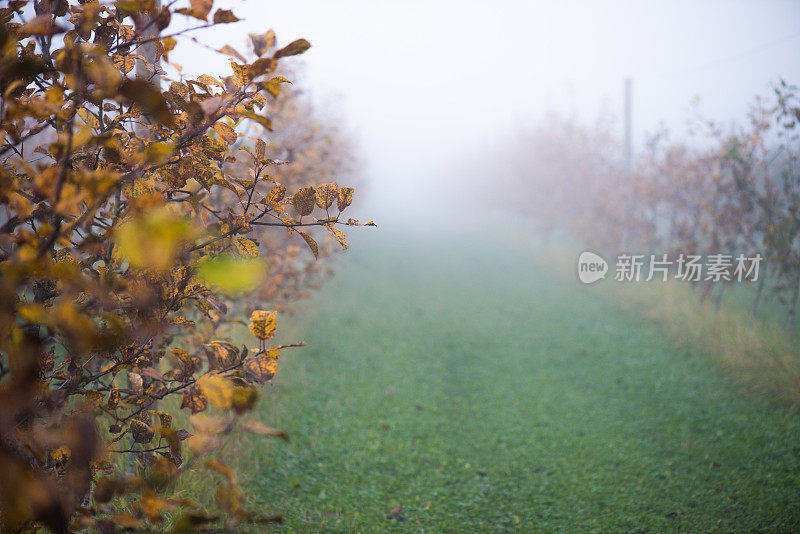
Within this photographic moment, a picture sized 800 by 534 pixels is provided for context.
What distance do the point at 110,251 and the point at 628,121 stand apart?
1437cm

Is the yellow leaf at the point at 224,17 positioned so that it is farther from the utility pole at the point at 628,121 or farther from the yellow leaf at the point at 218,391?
the utility pole at the point at 628,121

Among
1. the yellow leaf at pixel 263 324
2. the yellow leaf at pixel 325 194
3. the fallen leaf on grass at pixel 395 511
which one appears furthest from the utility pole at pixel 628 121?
the yellow leaf at pixel 263 324

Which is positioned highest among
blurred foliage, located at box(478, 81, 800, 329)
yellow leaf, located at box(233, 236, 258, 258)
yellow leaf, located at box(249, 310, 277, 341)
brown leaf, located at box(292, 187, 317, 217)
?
blurred foliage, located at box(478, 81, 800, 329)

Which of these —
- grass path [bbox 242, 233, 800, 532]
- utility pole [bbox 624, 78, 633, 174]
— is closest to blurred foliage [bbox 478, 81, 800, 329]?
utility pole [bbox 624, 78, 633, 174]

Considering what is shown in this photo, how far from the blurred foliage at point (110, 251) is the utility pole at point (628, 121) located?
12784mm

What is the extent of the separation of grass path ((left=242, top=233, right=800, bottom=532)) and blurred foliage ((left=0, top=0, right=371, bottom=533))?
6.90 feet

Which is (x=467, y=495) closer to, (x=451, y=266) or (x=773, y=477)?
(x=773, y=477)

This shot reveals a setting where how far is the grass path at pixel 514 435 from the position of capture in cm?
324

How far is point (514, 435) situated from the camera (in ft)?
14.4

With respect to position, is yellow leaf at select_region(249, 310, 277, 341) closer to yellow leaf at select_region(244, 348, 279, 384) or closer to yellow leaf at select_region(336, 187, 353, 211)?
yellow leaf at select_region(244, 348, 279, 384)

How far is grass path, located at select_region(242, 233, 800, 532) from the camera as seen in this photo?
324cm

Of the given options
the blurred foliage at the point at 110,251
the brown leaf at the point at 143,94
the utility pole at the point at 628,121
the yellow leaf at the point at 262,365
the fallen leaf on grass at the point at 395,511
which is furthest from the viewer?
the utility pole at the point at 628,121

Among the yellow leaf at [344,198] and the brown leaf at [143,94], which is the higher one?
the brown leaf at [143,94]

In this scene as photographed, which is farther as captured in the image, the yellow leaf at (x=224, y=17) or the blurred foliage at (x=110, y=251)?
the yellow leaf at (x=224, y=17)
